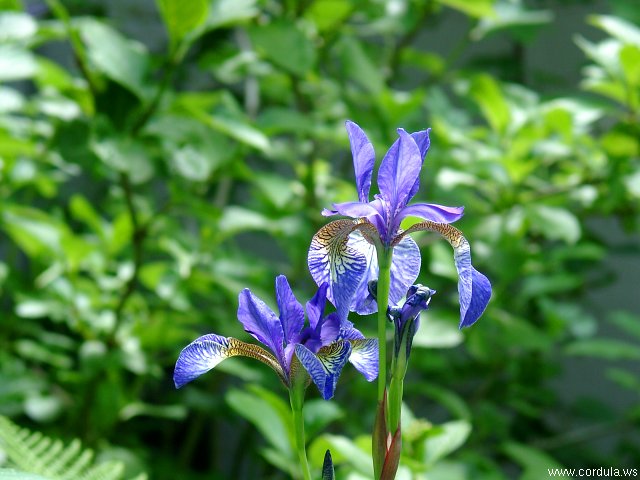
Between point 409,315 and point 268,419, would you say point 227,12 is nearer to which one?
point 268,419

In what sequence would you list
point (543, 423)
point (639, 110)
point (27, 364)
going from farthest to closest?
point (543, 423)
point (27, 364)
point (639, 110)

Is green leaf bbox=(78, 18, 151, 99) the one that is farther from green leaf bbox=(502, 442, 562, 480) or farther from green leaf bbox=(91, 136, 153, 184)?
green leaf bbox=(502, 442, 562, 480)

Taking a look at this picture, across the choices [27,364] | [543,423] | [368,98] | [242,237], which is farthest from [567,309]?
[242,237]

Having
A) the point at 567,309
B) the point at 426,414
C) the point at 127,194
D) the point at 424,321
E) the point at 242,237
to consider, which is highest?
the point at 127,194

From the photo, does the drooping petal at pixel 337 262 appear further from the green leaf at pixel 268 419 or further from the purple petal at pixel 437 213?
the green leaf at pixel 268 419

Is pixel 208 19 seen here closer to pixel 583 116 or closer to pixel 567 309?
pixel 583 116

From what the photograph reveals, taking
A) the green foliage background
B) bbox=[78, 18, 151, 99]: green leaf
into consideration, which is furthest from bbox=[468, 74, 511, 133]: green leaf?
bbox=[78, 18, 151, 99]: green leaf

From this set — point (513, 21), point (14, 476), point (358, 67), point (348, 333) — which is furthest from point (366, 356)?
point (513, 21)
